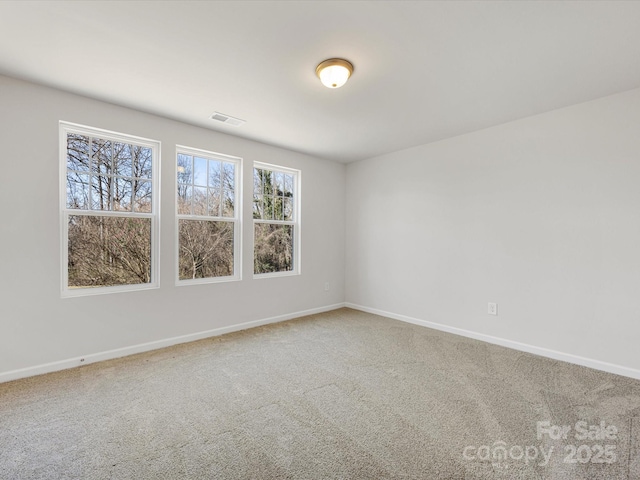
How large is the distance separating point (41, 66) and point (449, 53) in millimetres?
3051

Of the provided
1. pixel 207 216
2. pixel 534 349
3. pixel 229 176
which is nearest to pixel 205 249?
pixel 207 216

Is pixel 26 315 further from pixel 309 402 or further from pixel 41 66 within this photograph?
pixel 309 402

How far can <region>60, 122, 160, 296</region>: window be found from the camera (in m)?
2.82

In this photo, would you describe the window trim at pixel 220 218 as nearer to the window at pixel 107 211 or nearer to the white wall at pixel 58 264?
the white wall at pixel 58 264

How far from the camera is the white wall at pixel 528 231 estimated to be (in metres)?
2.69

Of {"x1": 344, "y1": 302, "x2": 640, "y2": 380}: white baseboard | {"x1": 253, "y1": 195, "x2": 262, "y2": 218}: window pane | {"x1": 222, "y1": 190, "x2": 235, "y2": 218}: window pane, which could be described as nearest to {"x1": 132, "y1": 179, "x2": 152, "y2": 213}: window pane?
→ {"x1": 222, "y1": 190, "x2": 235, "y2": 218}: window pane

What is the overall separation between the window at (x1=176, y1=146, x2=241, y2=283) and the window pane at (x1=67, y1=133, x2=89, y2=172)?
83cm

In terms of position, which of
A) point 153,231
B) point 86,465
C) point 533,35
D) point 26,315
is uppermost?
point 533,35

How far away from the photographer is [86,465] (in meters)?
1.57

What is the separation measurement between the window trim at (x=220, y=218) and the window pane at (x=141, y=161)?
0.84ft

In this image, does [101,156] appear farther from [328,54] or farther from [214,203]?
[328,54]

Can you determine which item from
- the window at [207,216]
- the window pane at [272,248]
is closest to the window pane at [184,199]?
the window at [207,216]

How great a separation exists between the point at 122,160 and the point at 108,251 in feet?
3.11

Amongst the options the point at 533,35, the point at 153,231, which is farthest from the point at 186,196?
the point at 533,35
